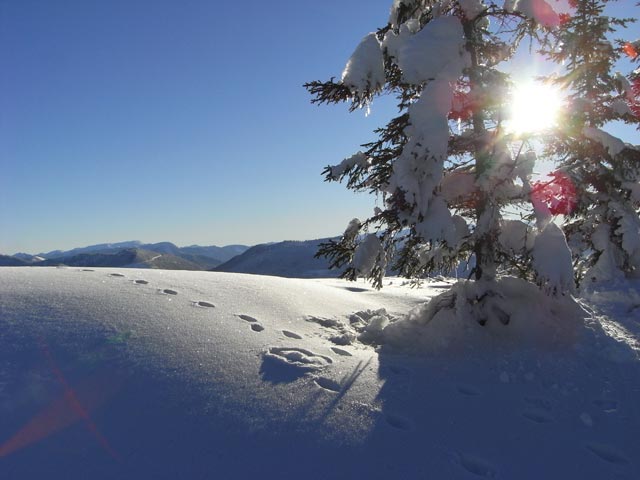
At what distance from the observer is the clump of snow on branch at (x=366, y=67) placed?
5871 millimetres

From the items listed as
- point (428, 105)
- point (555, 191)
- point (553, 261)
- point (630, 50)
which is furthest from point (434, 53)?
point (630, 50)

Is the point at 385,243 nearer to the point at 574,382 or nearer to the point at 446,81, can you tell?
the point at 446,81

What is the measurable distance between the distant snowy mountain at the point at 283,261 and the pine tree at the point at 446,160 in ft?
310

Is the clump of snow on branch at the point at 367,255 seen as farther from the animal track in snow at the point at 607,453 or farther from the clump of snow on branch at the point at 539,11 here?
the clump of snow on branch at the point at 539,11

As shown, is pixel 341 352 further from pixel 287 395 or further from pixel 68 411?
pixel 68 411

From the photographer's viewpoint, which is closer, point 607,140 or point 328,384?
point 328,384

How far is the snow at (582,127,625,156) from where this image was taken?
8.75 m

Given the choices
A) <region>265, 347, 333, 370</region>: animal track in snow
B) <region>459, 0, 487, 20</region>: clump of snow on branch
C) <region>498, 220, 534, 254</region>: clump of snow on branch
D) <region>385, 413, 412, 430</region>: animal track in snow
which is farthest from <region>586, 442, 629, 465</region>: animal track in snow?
<region>459, 0, 487, 20</region>: clump of snow on branch

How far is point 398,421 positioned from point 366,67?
189 inches

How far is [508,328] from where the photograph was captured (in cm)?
556

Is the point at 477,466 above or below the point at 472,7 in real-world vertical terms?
below

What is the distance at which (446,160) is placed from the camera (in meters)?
5.51

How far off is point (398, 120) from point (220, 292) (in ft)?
13.5

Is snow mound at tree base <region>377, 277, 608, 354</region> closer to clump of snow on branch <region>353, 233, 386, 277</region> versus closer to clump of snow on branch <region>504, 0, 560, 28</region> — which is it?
clump of snow on branch <region>353, 233, 386, 277</region>
